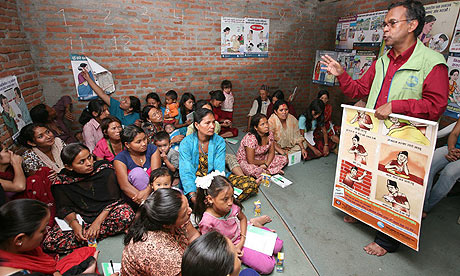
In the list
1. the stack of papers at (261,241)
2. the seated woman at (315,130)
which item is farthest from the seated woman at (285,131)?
the stack of papers at (261,241)

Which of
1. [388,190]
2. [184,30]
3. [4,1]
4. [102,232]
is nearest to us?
[388,190]

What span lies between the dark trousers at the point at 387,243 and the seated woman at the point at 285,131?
6.43 ft

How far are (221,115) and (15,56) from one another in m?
3.47

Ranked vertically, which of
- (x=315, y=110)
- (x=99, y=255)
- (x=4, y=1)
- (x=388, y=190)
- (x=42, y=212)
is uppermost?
(x=4, y=1)

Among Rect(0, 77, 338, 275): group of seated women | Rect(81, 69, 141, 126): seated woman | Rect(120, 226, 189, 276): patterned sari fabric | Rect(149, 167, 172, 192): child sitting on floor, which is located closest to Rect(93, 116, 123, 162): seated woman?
Rect(0, 77, 338, 275): group of seated women

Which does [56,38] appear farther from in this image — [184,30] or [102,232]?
[102,232]

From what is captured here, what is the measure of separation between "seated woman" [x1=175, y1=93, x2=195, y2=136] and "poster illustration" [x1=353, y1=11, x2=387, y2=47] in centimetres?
363

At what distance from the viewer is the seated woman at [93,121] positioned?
368cm

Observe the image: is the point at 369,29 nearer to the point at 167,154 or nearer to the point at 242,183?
the point at 242,183

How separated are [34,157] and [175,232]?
208 cm

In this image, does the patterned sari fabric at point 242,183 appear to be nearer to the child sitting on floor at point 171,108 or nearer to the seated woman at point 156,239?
the seated woman at point 156,239

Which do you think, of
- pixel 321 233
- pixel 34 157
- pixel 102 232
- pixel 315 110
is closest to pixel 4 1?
pixel 34 157

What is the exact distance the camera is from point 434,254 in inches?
92.3

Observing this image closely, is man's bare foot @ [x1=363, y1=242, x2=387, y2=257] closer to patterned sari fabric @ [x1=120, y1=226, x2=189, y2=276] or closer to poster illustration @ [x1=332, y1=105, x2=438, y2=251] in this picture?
poster illustration @ [x1=332, y1=105, x2=438, y2=251]
